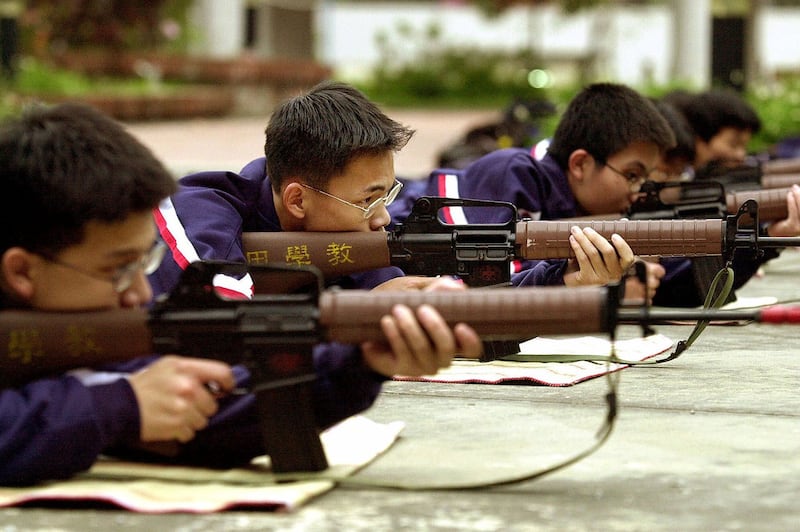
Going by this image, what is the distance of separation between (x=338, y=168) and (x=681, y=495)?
1837 millimetres

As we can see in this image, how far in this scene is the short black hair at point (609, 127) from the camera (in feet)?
18.7

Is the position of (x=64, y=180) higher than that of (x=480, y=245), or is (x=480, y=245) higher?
(x=64, y=180)

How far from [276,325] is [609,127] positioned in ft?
9.43

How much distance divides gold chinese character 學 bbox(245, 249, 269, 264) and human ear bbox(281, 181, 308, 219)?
220 mm

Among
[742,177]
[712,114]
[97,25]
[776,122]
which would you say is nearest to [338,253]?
[742,177]

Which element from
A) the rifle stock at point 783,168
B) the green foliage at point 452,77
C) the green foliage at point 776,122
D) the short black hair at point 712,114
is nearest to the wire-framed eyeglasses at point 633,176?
the rifle stock at point 783,168

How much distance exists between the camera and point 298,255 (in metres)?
4.53

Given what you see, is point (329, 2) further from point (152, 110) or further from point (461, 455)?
point (461, 455)

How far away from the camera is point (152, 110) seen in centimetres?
2055

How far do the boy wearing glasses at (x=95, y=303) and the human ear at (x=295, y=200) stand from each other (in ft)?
4.77

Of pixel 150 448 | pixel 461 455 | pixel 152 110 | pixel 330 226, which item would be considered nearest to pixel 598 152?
pixel 330 226

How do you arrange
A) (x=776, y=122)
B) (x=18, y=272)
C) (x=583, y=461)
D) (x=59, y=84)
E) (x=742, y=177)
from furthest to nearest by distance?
1. (x=59, y=84)
2. (x=776, y=122)
3. (x=742, y=177)
4. (x=583, y=461)
5. (x=18, y=272)

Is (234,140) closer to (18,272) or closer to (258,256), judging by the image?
(258,256)

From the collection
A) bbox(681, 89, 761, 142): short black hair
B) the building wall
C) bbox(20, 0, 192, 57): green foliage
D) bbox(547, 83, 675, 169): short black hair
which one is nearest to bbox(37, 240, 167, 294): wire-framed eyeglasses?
bbox(547, 83, 675, 169): short black hair
